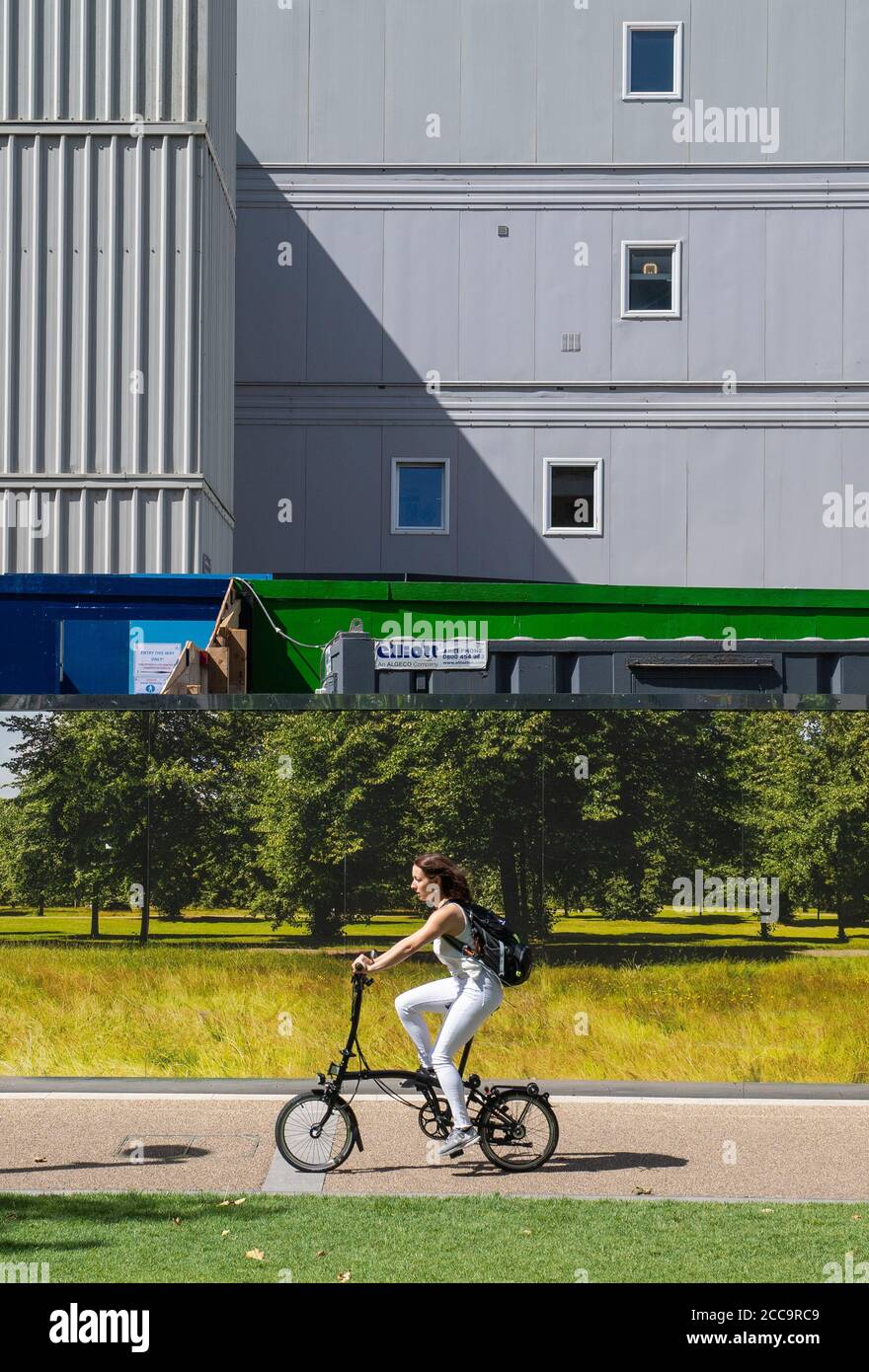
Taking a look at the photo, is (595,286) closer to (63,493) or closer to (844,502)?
(844,502)

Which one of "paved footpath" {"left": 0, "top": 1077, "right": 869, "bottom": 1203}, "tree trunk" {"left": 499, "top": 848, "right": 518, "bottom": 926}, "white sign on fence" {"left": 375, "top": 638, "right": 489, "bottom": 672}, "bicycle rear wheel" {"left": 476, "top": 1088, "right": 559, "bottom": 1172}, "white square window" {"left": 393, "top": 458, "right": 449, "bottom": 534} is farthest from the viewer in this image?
"white square window" {"left": 393, "top": 458, "right": 449, "bottom": 534}

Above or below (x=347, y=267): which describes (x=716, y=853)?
below

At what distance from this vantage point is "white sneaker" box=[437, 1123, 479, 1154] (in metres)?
8.12

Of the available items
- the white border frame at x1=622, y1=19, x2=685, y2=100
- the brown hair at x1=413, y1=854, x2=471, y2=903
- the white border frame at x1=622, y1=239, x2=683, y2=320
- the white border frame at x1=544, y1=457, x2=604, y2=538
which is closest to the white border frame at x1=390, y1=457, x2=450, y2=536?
the white border frame at x1=544, y1=457, x2=604, y2=538

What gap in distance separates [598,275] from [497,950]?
19441 millimetres

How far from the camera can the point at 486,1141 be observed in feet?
26.9

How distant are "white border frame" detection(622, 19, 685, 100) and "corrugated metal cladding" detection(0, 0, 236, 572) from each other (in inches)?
345

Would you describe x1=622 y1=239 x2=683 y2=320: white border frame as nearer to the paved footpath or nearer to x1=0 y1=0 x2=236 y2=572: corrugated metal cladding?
x1=0 y1=0 x2=236 y2=572: corrugated metal cladding

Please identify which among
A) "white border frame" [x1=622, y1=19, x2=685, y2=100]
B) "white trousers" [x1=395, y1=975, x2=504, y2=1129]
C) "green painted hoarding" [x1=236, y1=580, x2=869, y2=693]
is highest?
"white border frame" [x1=622, y1=19, x2=685, y2=100]

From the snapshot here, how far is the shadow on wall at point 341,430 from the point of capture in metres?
25.7
